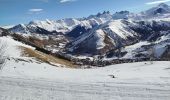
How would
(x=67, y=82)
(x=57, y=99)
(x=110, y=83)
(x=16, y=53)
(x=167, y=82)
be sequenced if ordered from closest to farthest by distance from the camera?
(x=57, y=99) → (x=167, y=82) → (x=110, y=83) → (x=67, y=82) → (x=16, y=53)

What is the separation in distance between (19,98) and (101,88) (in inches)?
357

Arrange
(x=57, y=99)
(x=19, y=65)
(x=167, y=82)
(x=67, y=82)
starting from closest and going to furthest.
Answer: (x=57, y=99) < (x=167, y=82) < (x=67, y=82) < (x=19, y=65)

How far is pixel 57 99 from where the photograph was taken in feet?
102

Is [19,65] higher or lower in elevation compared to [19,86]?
higher

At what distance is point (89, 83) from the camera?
3784 cm

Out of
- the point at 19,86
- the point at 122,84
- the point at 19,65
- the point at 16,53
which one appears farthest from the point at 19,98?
the point at 16,53

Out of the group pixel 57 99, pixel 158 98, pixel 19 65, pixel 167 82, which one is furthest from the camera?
Result: pixel 19 65

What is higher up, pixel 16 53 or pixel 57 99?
pixel 16 53

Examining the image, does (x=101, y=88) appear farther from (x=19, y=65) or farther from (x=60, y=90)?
(x=19, y=65)

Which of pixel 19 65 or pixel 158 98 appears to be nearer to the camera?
pixel 158 98

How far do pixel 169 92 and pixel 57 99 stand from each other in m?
11.1

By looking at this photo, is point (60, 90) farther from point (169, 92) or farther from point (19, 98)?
point (169, 92)

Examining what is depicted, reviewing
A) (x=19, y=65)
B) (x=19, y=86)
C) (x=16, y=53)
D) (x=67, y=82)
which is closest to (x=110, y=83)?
(x=67, y=82)

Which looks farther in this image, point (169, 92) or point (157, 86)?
point (157, 86)
